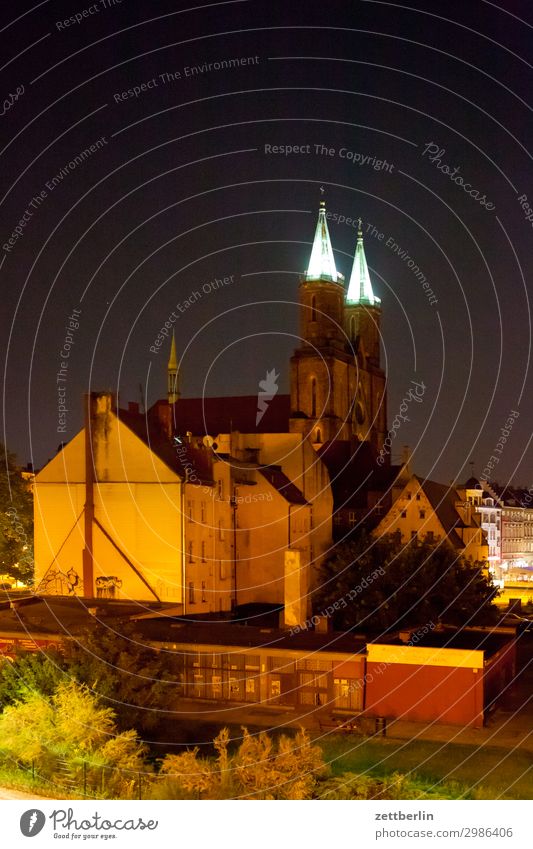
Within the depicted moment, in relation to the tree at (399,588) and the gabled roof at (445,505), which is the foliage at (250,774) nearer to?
the tree at (399,588)

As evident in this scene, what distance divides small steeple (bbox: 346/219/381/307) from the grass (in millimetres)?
55777

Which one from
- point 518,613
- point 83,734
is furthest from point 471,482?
point 83,734

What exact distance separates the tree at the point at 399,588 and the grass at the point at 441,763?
9.78m

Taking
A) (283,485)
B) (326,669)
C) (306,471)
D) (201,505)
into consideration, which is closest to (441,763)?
(326,669)

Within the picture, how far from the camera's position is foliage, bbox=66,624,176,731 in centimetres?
2488

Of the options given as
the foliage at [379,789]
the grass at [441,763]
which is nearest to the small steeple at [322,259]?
the grass at [441,763]

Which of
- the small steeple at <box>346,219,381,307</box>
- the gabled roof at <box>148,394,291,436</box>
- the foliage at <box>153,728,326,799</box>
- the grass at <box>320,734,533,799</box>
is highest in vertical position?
the small steeple at <box>346,219,381,307</box>

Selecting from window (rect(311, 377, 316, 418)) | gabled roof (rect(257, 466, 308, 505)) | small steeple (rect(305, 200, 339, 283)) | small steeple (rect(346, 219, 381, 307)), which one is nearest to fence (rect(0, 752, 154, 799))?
gabled roof (rect(257, 466, 308, 505))

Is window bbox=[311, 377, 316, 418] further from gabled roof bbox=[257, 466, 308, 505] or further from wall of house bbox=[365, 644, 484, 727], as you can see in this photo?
wall of house bbox=[365, 644, 484, 727]

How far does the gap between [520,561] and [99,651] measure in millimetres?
69129

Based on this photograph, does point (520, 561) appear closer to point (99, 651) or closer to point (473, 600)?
point (473, 600)

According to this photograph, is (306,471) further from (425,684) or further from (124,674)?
(124,674)

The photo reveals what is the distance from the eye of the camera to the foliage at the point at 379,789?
732 inches

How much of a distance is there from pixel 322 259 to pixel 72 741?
52.6 m
